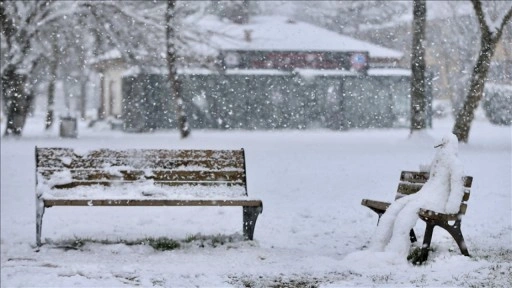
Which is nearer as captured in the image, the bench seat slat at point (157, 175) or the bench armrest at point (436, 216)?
the bench armrest at point (436, 216)

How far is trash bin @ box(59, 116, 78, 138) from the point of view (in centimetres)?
2766

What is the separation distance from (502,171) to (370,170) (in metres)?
2.31

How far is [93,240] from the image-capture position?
745 centimetres

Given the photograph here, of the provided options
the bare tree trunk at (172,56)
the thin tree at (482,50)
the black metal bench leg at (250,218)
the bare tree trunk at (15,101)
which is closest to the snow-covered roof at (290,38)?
the bare tree trunk at (172,56)

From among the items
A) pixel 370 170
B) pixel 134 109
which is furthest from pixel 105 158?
pixel 134 109

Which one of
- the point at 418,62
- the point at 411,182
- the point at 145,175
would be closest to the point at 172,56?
the point at 418,62

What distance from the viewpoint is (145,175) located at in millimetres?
7762

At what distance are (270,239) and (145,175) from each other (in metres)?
1.45

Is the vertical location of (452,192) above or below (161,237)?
above

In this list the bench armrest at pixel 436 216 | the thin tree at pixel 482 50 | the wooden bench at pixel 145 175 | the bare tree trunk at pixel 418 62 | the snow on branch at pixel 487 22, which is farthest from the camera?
the bare tree trunk at pixel 418 62

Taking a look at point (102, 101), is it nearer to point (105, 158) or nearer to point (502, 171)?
point (502, 171)

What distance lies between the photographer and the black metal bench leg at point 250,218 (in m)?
7.44

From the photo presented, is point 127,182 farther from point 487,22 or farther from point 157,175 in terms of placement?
point 487,22

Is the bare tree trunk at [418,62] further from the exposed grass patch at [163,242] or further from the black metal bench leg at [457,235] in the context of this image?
the black metal bench leg at [457,235]
